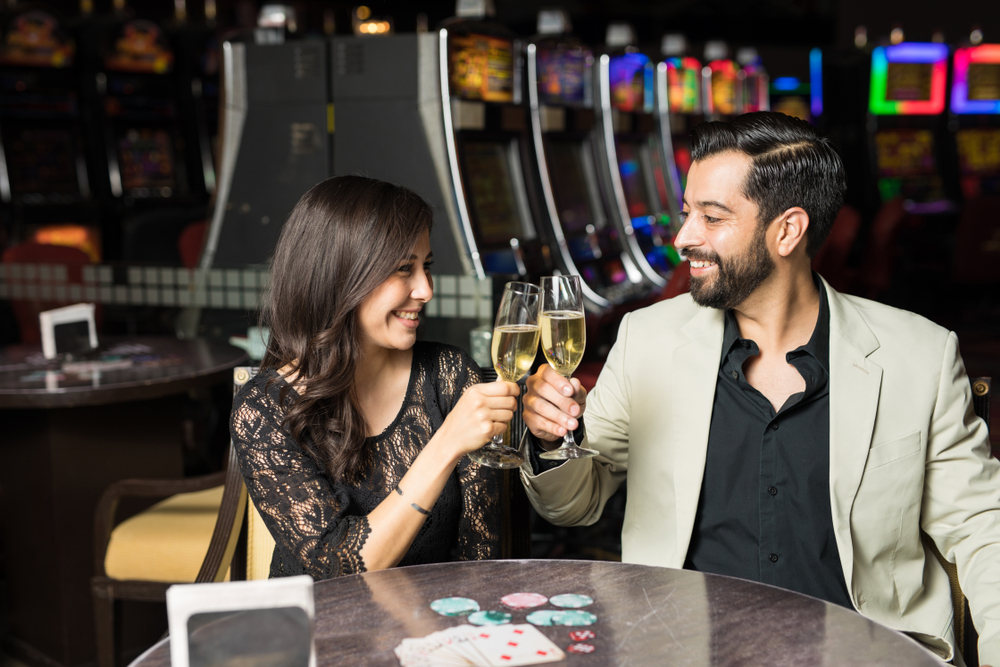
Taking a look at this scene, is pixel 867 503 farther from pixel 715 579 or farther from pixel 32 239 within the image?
pixel 32 239

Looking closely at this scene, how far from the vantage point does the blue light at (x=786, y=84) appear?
9801 millimetres

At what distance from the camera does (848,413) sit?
178 cm

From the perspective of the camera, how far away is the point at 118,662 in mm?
2631

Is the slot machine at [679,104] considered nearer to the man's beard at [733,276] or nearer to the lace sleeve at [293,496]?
the man's beard at [733,276]

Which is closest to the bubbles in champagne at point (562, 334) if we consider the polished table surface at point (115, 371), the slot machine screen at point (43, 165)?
the polished table surface at point (115, 371)

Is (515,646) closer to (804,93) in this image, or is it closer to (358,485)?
(358,485)

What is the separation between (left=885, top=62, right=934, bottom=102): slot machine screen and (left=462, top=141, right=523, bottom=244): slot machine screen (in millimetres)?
5644

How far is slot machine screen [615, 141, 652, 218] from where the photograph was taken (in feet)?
19.2

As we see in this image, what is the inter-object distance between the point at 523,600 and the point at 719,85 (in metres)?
7.00

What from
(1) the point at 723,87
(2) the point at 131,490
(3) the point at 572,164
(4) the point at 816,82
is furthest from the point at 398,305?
(4) the point at 816,82

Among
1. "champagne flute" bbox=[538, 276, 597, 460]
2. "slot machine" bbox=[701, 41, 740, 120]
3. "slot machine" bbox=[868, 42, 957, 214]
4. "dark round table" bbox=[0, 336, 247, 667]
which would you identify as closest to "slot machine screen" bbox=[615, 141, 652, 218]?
"slot machine" bbox=[701, 41, 740, 120]

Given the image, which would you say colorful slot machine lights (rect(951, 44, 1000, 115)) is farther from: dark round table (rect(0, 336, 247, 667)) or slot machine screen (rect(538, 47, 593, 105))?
dark round table (rect(0, 336, 247, 667))

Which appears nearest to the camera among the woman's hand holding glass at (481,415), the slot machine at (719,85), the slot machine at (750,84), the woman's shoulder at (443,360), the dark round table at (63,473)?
the woman's hand holding glass at (481,415)

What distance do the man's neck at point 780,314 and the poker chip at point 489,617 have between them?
88 centimetres
